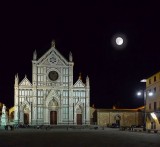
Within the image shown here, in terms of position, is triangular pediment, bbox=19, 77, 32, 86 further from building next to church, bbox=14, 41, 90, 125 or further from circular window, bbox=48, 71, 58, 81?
circular window, bbox=48, 71, 58, 81

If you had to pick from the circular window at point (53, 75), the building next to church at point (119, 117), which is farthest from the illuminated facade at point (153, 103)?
the circular window at point (53, 75)

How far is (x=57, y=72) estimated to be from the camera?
79.9 metres

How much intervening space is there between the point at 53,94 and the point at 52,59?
8.14 metres

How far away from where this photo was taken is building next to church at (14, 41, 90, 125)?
77375 millimetres

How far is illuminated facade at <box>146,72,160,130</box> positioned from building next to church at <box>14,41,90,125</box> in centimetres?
1841

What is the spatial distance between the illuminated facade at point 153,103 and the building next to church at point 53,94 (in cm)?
1841

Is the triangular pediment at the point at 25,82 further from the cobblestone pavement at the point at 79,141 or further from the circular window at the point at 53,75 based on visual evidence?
the cobblestone pavement at the point at 79,141

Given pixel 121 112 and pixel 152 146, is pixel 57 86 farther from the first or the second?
pixel 152 146

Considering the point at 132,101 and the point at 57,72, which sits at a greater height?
the point at 57,72

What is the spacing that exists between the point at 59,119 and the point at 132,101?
31.4m

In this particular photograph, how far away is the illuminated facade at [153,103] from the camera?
2267 inches

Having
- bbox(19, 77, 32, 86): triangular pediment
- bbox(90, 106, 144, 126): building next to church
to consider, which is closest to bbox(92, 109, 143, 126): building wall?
bbox(90, 106, 144, 126): building next to church

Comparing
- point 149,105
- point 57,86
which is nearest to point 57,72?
point 57,86

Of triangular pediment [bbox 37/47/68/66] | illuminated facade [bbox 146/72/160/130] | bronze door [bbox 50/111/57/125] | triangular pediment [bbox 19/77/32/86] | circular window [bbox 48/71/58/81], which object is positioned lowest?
bronze door [bbox 50/111/57/125]
